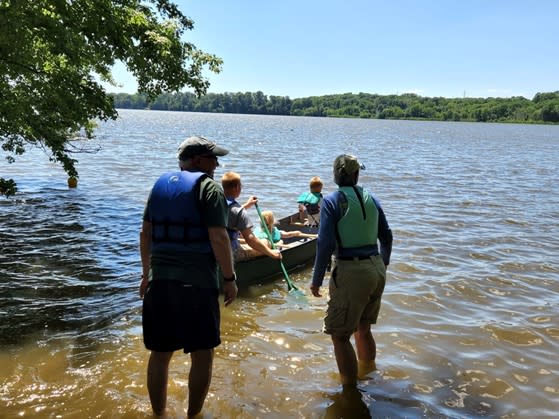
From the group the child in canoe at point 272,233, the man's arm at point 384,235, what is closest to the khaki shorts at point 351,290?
the man's arm at point 384,235

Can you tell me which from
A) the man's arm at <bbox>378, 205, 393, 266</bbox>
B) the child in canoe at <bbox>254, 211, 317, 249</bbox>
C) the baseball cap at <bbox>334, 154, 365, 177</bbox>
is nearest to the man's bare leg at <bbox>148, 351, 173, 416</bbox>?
the baseball cap at <bbox>334, 154, 365, 177</bbox>

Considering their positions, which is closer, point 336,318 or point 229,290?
point 229,290

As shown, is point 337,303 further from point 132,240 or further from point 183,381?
point 132,240

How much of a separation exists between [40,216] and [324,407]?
12.0 metres

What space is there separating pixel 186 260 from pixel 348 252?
158 centimetres

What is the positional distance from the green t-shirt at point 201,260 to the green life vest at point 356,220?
4.27 feet

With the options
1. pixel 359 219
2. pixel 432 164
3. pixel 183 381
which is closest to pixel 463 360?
pixel 359 219

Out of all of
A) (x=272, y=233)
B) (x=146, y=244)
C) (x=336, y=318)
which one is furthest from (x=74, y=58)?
(x=336, y=318)

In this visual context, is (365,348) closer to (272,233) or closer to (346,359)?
(346,359)

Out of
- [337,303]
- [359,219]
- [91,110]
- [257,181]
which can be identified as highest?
[91,110]

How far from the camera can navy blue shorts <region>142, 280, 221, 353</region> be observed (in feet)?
12.3

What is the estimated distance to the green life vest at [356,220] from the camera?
4.58 m

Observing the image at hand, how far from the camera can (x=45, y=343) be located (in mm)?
6117

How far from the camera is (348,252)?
462cm
